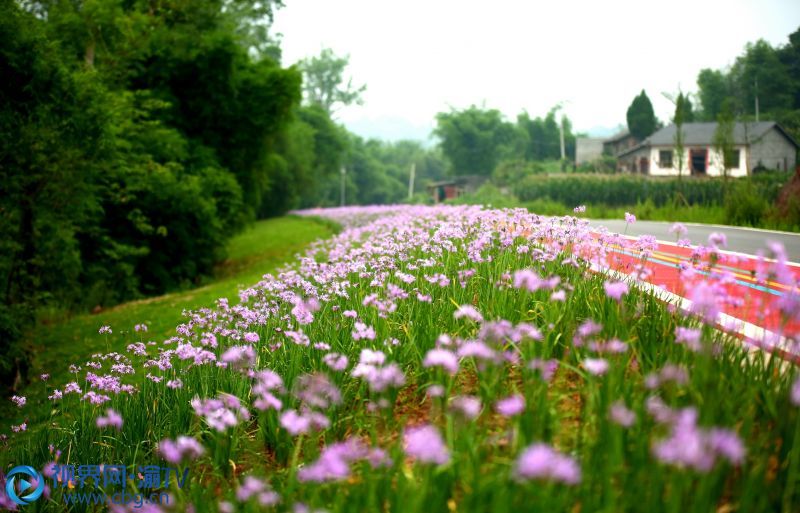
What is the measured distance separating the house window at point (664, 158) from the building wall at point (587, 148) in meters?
21.0

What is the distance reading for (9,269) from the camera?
32.1 ft

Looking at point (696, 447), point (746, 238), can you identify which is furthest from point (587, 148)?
point (696, 447)

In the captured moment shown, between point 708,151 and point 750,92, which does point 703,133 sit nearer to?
point 708,151

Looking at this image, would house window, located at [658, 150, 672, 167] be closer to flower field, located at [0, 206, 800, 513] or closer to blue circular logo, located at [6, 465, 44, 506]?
flower field, located at [0, 206, 800, 513]

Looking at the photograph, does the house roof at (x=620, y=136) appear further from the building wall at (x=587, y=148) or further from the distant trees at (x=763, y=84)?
the distant trees at (x=763, y=84)

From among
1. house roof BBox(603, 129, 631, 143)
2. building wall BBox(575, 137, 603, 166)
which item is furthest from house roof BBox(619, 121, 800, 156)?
building wall BBox(575, 137, 603, 166)

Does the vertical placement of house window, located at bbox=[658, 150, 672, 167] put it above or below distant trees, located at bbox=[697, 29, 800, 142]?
below

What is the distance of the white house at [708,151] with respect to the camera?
41.6m

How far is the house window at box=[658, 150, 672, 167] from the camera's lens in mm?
47438

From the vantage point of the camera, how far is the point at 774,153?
43375 mm

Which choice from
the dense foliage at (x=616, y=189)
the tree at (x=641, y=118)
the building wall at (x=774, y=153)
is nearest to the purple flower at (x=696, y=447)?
the dense foliage at (x=616, y=189)

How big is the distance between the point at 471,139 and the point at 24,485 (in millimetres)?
80215

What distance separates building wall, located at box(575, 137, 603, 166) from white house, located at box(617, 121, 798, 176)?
16546 mm

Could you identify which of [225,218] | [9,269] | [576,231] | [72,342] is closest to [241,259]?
[225,218]
